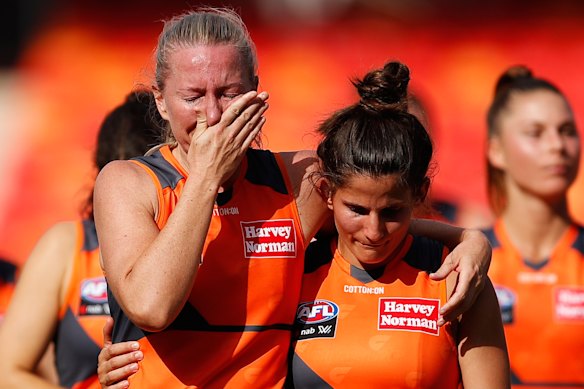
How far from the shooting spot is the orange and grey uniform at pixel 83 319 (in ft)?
12.8

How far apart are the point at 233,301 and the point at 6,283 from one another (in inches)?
121

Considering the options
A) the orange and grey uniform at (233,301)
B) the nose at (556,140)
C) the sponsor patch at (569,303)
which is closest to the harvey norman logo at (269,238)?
the orange and grey uniform at (233,301)

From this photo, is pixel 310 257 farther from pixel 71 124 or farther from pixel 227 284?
pixel 71 124

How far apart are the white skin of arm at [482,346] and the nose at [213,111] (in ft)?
2.73

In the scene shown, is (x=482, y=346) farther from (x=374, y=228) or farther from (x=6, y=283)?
(x=6, y=283)

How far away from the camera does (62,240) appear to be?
12.8 ft

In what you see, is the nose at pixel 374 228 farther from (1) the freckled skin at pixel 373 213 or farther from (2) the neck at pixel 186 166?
(2) the neck at pixel 186 166

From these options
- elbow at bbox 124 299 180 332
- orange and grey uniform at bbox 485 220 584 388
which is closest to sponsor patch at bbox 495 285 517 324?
orange and grey uniform at bbox 485 220 584 388

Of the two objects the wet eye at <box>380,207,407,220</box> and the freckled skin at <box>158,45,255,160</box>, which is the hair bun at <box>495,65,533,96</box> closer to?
the wet eye at <box>380,207,407,220</box>

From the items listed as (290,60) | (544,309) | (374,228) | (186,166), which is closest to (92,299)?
(186,166)

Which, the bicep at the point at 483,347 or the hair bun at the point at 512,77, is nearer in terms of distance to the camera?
the bicep at the point at 483,347

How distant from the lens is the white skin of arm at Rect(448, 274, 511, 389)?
287 cm

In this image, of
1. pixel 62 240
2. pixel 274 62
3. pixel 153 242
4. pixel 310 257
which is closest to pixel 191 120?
pixel 153 242

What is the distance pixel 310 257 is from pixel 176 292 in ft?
2.12
